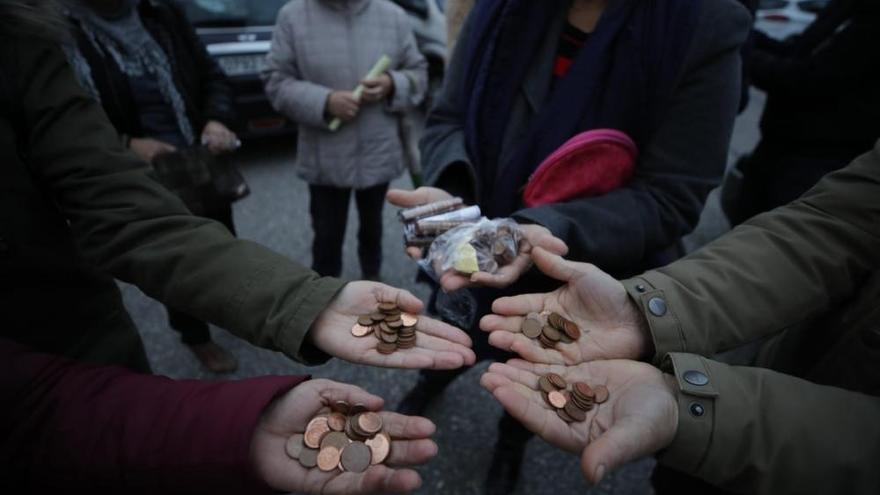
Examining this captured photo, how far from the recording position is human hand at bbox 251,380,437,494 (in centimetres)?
114

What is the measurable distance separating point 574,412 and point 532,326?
12.6 inches

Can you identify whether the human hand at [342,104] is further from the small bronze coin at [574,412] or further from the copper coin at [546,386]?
the small bronze coin at [574,412]

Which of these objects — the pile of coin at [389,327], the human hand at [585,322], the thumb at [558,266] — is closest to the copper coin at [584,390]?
the human hand at [585,322]

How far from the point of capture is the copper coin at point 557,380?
1409 millimetres

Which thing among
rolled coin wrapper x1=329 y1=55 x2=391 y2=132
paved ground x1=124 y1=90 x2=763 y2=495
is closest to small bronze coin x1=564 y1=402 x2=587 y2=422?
paved ground x1=124 y1=90 x2=763 y2=495

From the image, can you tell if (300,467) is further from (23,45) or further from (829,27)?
(829,27)

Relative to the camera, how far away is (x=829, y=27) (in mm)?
2812

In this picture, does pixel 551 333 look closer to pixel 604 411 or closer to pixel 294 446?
pixel 604 411

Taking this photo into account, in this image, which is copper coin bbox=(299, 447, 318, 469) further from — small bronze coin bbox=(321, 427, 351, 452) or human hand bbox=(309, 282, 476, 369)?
human hand bbox=(309, 282, 476, 369)

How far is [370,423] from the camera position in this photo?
130 cm

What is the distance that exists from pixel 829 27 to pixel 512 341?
2.94 metres

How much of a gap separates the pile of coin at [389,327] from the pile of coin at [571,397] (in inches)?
17.0

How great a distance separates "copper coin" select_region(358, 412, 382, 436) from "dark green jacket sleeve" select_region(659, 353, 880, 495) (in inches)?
29.7

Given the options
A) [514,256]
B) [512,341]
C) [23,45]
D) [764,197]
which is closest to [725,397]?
[512,341]
